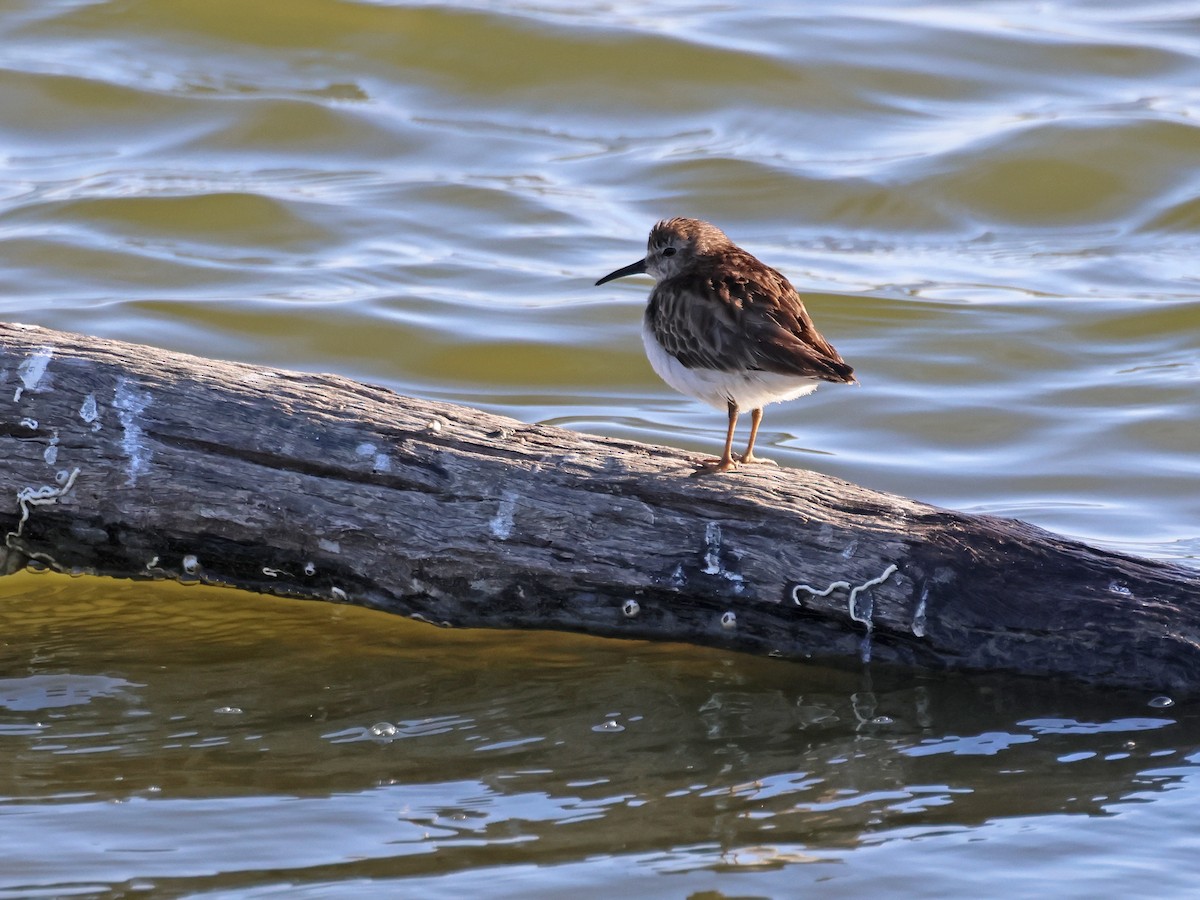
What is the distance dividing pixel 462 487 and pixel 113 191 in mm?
7862

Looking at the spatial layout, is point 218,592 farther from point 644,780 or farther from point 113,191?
point 113,191

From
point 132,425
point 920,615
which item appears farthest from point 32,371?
point 920,615

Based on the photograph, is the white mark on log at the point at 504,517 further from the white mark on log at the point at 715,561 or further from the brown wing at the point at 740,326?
the brown wing at the point at 740,326

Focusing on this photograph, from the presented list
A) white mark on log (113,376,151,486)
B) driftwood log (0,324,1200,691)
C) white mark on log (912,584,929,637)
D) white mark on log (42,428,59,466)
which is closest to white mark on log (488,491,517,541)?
driftwood log (0,324,1200,691)

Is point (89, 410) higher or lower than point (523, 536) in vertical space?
higher

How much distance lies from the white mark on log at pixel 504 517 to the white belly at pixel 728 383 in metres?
0.95

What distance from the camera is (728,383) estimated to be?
5.54 m

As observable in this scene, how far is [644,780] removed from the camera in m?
Result: 4.66

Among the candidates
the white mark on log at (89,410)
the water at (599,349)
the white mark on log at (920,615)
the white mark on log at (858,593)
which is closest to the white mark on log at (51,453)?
the white mark on log at (89,410)

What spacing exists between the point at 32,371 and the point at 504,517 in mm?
1715

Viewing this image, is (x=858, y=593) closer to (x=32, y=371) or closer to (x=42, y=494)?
(x=42, y=494)

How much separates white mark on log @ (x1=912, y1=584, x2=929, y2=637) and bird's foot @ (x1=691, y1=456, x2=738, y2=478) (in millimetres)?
828

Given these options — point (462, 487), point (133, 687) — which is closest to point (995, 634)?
point (462, 487)

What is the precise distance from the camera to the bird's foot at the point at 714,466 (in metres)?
5.27
